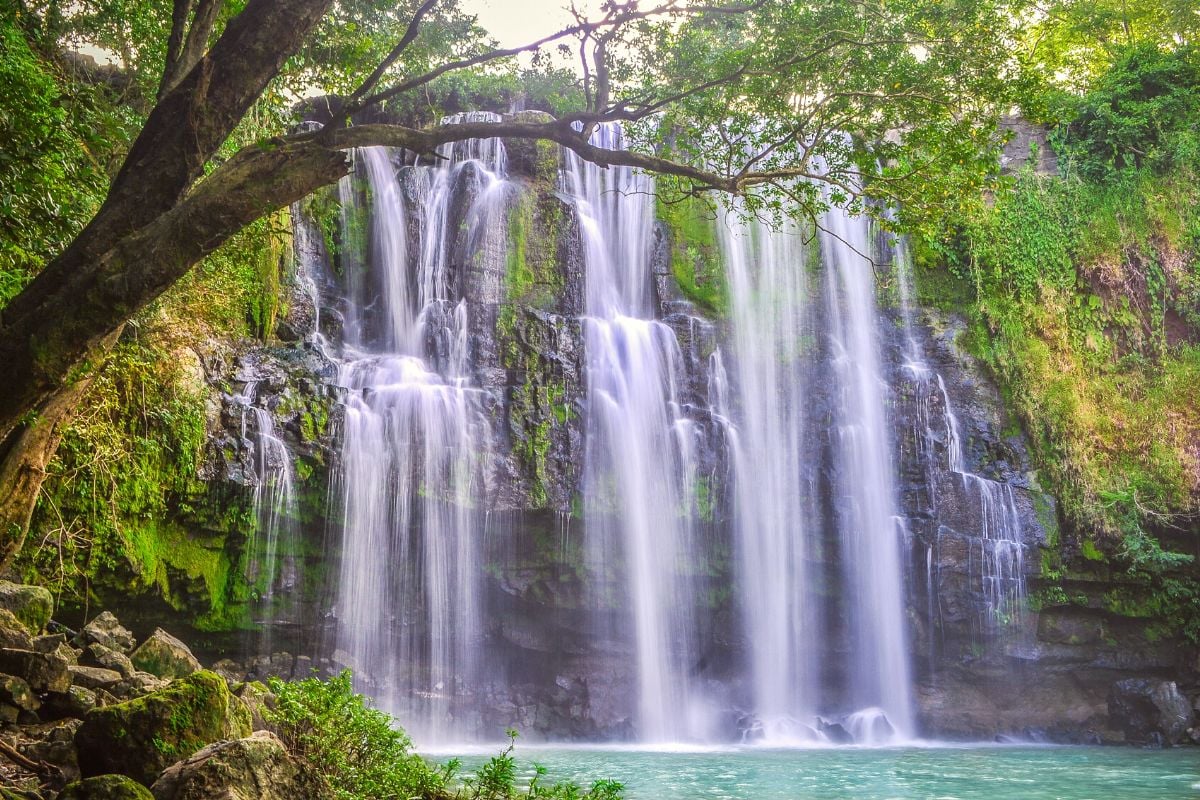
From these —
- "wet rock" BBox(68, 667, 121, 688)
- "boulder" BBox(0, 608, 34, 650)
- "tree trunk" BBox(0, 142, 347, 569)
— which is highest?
"tree trunk" BBox(0, 142, 347, 569)

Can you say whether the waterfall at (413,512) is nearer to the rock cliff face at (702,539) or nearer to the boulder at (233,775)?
the rock cliff face at (702,539)

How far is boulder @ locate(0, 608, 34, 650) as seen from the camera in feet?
21.6

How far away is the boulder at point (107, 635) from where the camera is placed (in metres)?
8.36

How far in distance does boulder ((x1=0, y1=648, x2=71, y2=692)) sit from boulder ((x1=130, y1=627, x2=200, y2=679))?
1.66 metres

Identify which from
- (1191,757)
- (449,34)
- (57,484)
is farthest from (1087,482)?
(57,484)

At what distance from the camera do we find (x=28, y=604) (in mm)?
7953

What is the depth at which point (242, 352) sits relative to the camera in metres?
14.6

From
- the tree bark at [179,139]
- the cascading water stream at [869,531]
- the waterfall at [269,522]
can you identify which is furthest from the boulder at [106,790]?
the cascading water stream at [869,531]

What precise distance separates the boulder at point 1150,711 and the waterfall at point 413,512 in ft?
43.2

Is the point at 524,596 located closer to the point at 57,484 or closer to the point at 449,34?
the point at 57,484

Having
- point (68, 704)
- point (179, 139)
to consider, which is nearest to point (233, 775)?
point (68, 704)

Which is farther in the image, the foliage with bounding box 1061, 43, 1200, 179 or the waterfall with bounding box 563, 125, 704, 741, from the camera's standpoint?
the foliage with bounding box 1061, 43, 1200, 179

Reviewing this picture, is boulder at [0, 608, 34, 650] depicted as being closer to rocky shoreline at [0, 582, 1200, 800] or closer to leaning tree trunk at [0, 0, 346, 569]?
rocky shoreline at [0, 582, 1200, 800]

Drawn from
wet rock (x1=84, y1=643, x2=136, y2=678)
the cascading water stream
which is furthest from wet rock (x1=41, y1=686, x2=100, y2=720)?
the cascading water stream
